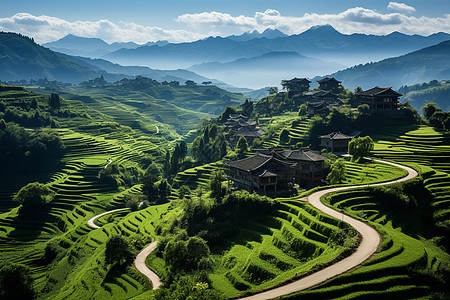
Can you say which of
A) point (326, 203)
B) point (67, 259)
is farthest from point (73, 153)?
point (326, 203)

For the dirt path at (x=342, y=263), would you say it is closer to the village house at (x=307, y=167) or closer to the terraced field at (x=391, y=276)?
the terraced field at (x=391, y=276)

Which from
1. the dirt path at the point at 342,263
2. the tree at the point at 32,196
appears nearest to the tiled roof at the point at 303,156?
the dirt path at the point at 342,263

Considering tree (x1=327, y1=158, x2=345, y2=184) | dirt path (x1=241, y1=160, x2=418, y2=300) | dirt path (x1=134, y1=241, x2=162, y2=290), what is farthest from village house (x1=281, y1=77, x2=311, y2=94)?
dirt path (x1=241, y1=160, x2=418, y2=300)

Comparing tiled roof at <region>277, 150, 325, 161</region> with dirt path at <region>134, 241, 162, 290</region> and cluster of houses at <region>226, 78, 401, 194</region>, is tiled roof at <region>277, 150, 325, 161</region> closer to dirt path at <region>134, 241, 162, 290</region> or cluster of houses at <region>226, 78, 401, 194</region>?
cluster of houses at <region>226, 78, 401, 194</region>

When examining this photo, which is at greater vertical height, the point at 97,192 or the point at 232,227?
the point at 232,227

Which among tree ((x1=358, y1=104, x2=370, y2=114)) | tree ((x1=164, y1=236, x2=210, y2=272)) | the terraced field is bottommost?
tree ((x1=164, y1=236, x2=210, y2=272))

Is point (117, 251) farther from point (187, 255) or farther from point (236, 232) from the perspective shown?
point (236, 232)

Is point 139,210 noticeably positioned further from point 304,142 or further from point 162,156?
point 162,156
